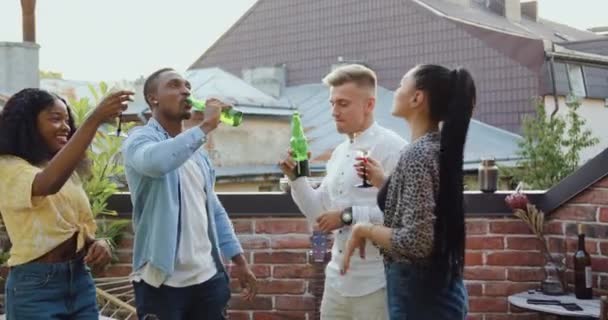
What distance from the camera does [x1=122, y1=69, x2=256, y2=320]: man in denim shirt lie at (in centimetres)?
218

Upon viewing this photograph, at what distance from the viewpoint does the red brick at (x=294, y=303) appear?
12.0 ft

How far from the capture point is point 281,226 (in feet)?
12.0

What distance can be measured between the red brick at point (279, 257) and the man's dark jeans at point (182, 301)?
127cm

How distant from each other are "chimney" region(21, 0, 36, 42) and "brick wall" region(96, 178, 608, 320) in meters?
2.77

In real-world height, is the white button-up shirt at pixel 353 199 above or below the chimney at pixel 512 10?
below

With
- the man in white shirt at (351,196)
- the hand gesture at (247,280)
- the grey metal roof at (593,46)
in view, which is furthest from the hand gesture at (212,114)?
the grey metal roof at (593,46)

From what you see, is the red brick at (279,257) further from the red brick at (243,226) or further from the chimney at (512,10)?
the chimney at (512,10)

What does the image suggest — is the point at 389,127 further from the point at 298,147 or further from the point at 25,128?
the point at 25,128

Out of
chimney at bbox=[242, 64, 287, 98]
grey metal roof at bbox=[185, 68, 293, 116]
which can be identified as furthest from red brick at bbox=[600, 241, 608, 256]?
chimney at bbox=[242, 64, 287, 98]

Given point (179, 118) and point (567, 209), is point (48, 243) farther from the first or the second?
point (567, 209)

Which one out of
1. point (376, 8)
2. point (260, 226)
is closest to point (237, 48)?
point (376, 8)

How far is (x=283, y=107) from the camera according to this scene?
14969 mm

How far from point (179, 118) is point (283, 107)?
1261 cm

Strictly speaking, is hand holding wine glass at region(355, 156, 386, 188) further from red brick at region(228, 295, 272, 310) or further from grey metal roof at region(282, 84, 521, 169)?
grey metal roof at region(282, 84, 521, 169)
